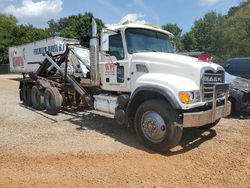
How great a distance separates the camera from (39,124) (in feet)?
27.9

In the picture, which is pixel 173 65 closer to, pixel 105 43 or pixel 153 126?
pixel 153 126

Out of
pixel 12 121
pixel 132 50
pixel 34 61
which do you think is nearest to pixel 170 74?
pixel 132 50

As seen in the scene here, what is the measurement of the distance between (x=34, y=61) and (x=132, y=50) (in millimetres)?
16852

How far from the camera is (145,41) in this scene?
717 cm

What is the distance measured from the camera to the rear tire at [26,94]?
39.0 feet

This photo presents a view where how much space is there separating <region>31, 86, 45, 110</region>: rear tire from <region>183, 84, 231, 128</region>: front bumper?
6440 millimetres

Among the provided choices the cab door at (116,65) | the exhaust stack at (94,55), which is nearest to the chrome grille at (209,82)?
the cab door at (116,65)

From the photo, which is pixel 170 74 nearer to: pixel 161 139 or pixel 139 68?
pixel 139 68

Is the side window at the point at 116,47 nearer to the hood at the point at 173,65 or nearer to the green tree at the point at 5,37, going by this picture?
the hood at the point at 173,65

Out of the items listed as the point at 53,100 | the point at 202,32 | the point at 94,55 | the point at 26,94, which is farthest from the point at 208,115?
the point at 202,32

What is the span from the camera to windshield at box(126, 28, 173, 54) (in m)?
6.97

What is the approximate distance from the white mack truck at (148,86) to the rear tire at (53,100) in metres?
0.03

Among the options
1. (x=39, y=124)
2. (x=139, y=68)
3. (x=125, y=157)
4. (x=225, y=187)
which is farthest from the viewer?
(x=39, y=124)

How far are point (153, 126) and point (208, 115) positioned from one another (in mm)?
1085
